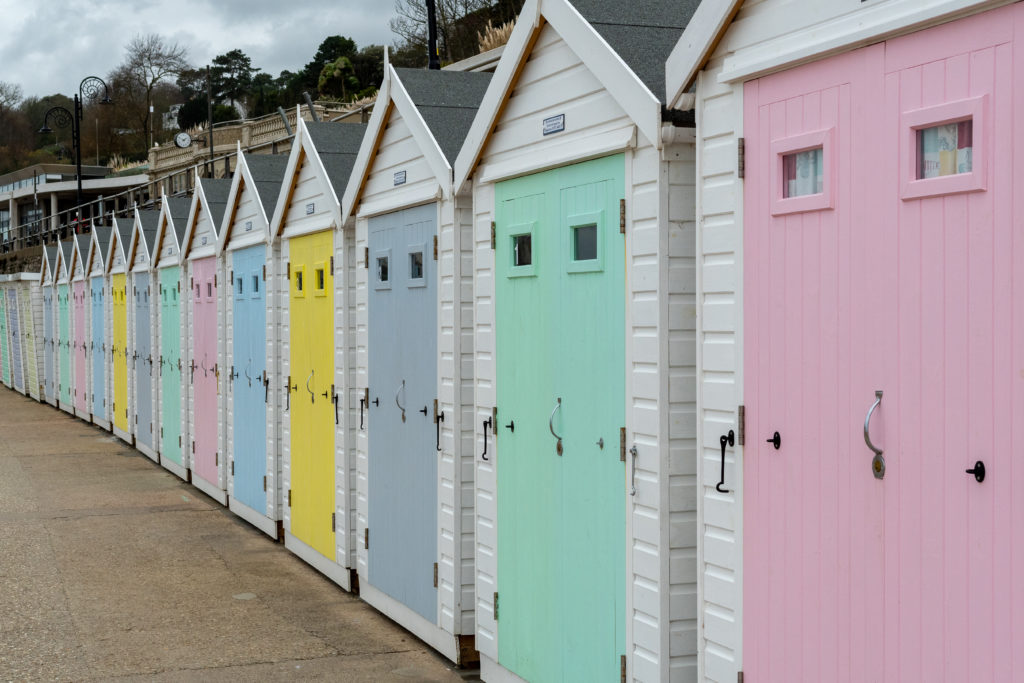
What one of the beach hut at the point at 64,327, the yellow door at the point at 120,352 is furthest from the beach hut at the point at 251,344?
the beach hut at the point at 64,327

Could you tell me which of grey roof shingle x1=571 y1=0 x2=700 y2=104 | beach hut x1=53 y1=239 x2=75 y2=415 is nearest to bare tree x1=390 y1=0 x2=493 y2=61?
beach hut x1=53 y1=239 x2=75 y2=415

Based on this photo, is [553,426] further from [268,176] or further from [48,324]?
[48,324]

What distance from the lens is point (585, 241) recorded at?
223 inches

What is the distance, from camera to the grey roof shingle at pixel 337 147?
31.6 feet

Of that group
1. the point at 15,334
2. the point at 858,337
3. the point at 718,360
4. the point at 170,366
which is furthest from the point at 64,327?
the point at 858,337

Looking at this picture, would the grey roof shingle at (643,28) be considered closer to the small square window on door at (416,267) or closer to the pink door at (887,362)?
the pink door at (887,362)

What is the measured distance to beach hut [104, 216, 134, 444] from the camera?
19344 millimetres

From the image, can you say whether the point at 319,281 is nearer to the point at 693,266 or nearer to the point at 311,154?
the point at 311,154

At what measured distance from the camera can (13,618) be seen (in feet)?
27.2

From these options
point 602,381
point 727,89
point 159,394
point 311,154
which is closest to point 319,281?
point 311,154

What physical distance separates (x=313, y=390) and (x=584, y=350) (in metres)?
4.94

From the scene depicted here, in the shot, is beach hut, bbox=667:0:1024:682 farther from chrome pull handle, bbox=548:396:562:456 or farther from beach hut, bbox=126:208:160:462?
beach hut, bbox=126:208:160:462

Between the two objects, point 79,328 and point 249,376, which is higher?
point 79,328

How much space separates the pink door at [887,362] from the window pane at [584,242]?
1.20 metres
